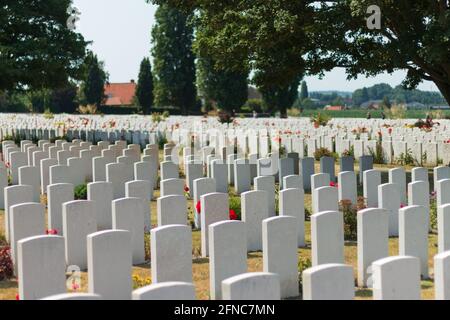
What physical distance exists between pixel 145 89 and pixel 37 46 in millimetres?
46895

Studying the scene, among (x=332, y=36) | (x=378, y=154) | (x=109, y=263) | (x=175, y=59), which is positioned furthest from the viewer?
(x=175, y=59)

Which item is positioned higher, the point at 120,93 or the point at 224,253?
the point at 120,93

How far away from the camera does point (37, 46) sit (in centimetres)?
2447

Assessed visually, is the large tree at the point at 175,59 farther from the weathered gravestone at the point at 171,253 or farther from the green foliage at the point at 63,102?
the weathered gravestone at the point at 171,253

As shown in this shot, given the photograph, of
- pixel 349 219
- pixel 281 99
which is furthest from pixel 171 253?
pixel 281 99

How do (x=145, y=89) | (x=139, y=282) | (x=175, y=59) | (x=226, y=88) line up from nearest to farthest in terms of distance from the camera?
(x=139, y=282) < (x=226, y=88) < (x=175, y=59) < (x=145, y=89)

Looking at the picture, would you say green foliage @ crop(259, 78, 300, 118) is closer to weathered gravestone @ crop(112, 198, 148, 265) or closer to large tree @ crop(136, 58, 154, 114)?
large tree @ crop(136, 58, 154, 114)

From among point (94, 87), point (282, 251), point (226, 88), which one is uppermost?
point (94, 87)

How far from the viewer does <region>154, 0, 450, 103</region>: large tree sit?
1514 cm

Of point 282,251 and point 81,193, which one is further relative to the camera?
point 81,193

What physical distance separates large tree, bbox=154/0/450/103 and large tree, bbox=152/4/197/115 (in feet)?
156

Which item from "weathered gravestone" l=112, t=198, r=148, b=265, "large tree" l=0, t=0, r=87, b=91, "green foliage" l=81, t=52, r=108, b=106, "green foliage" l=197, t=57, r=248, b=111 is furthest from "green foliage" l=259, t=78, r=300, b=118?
"weathered gravestone" l=112, t=198, r=148, b=265

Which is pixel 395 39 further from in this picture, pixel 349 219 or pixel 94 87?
pixel 94 87

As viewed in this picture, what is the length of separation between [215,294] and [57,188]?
3715mm
